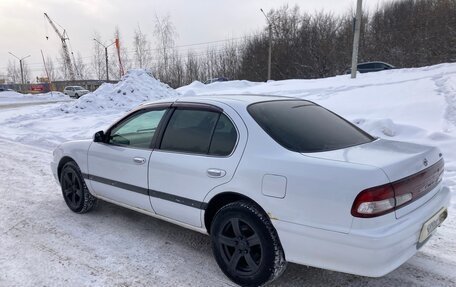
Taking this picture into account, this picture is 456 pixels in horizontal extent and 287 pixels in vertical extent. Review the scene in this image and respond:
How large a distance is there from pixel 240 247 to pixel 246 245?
7 centimetres

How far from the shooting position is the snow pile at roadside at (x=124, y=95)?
677 inches

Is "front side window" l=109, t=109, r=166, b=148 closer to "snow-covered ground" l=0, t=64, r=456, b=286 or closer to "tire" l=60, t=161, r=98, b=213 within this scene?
"tire" l=60, t=161, r=98, b=213

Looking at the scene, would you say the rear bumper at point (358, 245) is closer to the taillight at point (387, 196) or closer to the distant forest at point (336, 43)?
the taillight at point (387, 196)

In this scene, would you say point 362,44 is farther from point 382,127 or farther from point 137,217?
point 137,217

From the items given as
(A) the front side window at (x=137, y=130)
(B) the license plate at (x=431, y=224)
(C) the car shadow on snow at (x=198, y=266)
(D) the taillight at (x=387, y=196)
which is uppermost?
(A) the front side window at (x=137, y=130)

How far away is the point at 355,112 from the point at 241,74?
1623 inches

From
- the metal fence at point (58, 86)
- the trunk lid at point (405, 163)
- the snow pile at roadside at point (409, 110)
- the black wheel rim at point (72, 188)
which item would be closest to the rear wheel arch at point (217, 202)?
the trunk lid at point (405, 163)

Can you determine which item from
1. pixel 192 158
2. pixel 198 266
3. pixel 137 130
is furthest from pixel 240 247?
pixel 137 130

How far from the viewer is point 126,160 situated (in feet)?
13.2

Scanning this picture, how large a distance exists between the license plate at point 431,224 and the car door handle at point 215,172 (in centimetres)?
158

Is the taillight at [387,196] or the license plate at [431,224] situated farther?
the license plate at [431,224]

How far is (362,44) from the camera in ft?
133

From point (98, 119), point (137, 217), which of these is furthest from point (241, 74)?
point (137, 217)

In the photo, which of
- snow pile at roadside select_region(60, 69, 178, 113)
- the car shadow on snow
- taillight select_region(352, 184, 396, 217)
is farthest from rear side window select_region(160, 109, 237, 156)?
snow pile at roadside select_region(60, 69, 178, 113)
